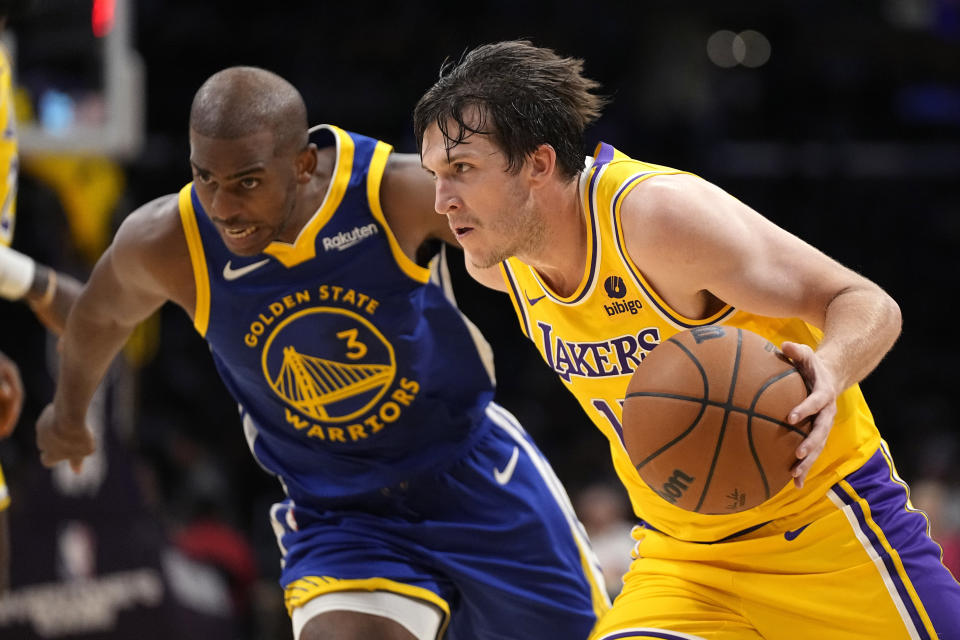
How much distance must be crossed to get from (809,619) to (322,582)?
4.45 feet

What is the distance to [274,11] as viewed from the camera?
1198 centimetres

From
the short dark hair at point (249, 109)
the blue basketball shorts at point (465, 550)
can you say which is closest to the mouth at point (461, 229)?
the short dark hair at point (249, 109)

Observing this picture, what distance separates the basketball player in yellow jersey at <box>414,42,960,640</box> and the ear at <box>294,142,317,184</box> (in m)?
0.53

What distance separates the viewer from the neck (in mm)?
2820

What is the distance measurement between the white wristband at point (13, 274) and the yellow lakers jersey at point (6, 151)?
0.14 metres

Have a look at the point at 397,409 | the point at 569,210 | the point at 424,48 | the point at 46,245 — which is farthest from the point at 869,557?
the point at 424,48

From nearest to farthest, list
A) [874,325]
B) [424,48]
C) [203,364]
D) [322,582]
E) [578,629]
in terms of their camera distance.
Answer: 1. [874,325]
2. [322,582]
3. [578,629]
4. [203,364]
5. [424,48]

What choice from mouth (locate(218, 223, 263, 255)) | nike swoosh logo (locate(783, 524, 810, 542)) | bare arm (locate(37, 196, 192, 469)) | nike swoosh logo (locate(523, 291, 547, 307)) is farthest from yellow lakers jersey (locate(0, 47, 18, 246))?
nike swoosh logo (locate(783, 524, 810, 542))

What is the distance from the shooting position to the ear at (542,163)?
9.18 feet

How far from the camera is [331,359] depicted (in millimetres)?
3352

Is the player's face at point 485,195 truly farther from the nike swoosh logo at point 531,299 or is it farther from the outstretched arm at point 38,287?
the outstretched arm at point 38,287

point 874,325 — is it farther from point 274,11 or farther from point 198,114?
point 274,11

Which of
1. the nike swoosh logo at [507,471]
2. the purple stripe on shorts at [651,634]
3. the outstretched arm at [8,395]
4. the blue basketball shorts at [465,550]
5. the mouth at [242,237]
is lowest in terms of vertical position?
the blue basketball shorts at [465,550]

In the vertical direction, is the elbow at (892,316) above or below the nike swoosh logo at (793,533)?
above
